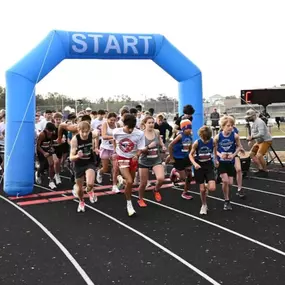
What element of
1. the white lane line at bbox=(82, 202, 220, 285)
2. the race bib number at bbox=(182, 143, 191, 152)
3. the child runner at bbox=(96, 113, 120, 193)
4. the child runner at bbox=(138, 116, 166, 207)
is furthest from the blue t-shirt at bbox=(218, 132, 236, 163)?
the child runner at bbox=(96, 113, 120, 193)

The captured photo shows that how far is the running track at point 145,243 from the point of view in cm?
438

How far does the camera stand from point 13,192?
8.52 metres

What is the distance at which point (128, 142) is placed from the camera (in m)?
6.99

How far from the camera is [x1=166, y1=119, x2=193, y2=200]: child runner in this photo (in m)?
8.23

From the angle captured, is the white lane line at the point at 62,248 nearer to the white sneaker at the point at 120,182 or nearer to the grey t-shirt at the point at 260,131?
the white sneaker at the point at 120,182

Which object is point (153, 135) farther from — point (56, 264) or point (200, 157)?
point (56, 264)

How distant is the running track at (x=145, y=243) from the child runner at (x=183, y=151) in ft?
1.60

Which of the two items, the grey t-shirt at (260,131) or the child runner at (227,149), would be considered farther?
the grey t-shirt at (260,131)

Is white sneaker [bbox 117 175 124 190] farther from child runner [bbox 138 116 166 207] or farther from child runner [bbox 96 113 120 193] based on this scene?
child runner [bbox 138 116 166 207]

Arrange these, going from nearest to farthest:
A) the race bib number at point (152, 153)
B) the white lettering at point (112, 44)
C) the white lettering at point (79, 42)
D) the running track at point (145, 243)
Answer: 1. the running track at point (145, 243)
2. the race bib number at point (152, 153)
3. the white lettering at point (79, 42)
4. the white lettering at point (112, 44)

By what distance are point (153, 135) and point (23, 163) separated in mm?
2770

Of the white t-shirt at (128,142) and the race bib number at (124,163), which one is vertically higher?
the white t-shirt at (128,142)

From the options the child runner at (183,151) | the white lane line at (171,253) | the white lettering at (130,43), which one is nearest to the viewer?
the white lane line at (171,253)

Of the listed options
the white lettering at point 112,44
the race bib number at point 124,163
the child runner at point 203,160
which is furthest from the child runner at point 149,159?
the white lettering at point 112,44
